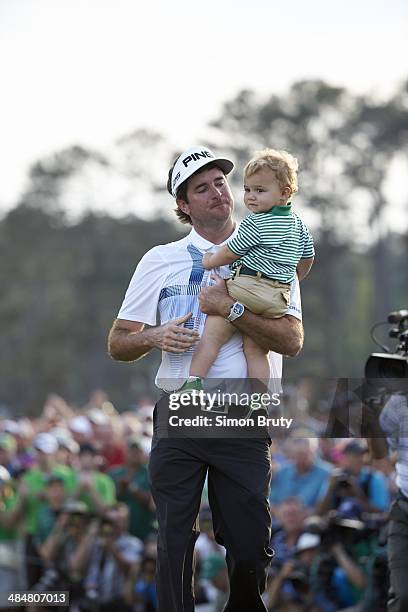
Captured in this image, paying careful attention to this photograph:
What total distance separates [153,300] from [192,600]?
4.55 ft

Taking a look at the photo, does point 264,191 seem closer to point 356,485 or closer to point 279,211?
point 279,211

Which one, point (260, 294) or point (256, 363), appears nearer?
point (260, 294)

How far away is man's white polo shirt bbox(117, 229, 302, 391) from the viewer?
5.55 m

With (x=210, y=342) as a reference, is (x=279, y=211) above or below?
above

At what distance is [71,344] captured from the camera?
159 ft

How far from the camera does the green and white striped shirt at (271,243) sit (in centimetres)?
534

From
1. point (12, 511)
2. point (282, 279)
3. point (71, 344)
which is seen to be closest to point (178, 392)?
point (282, 279)

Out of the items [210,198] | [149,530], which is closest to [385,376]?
[210,198]

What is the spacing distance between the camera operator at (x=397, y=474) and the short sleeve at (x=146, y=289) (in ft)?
4.00

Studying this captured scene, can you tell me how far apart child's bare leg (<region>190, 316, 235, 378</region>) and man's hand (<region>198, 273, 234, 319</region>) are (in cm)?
5

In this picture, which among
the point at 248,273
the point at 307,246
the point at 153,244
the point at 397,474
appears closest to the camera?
the point at 248,273

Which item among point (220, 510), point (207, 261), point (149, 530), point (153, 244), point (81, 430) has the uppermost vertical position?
point (153, 244)

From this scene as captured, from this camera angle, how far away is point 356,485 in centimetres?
905

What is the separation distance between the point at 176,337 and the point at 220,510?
2.63 feet
